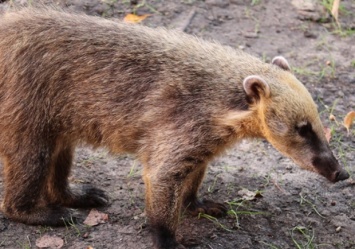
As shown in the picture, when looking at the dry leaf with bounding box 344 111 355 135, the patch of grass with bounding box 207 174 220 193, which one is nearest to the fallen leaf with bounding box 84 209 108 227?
the patch of grass with bounding box 207 174 220 193

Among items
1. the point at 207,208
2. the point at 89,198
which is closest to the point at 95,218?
the point at 89,198

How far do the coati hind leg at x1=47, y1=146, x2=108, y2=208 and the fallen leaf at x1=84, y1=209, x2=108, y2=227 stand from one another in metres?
0.11

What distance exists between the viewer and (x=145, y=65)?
591 cm

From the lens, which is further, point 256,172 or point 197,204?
point 256,172

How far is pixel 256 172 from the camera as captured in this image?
705cm

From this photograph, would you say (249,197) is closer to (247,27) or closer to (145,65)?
(145,65)

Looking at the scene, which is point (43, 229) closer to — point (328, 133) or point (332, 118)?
point (328, 133)

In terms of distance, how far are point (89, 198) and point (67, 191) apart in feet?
0.72

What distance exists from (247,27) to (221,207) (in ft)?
11.0

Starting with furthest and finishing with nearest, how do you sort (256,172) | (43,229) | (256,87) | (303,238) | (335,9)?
(335,9) → (256,172) → (303,238) → (43,229) → (256,87)

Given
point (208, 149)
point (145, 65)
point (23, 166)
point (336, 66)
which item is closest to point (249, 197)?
point (208, 149)

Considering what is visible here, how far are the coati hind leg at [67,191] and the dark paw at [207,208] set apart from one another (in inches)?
30.3

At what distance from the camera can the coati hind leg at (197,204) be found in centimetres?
635

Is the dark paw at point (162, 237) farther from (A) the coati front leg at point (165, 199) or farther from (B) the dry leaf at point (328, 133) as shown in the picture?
(B) the dry leaf at point (328, 133)
